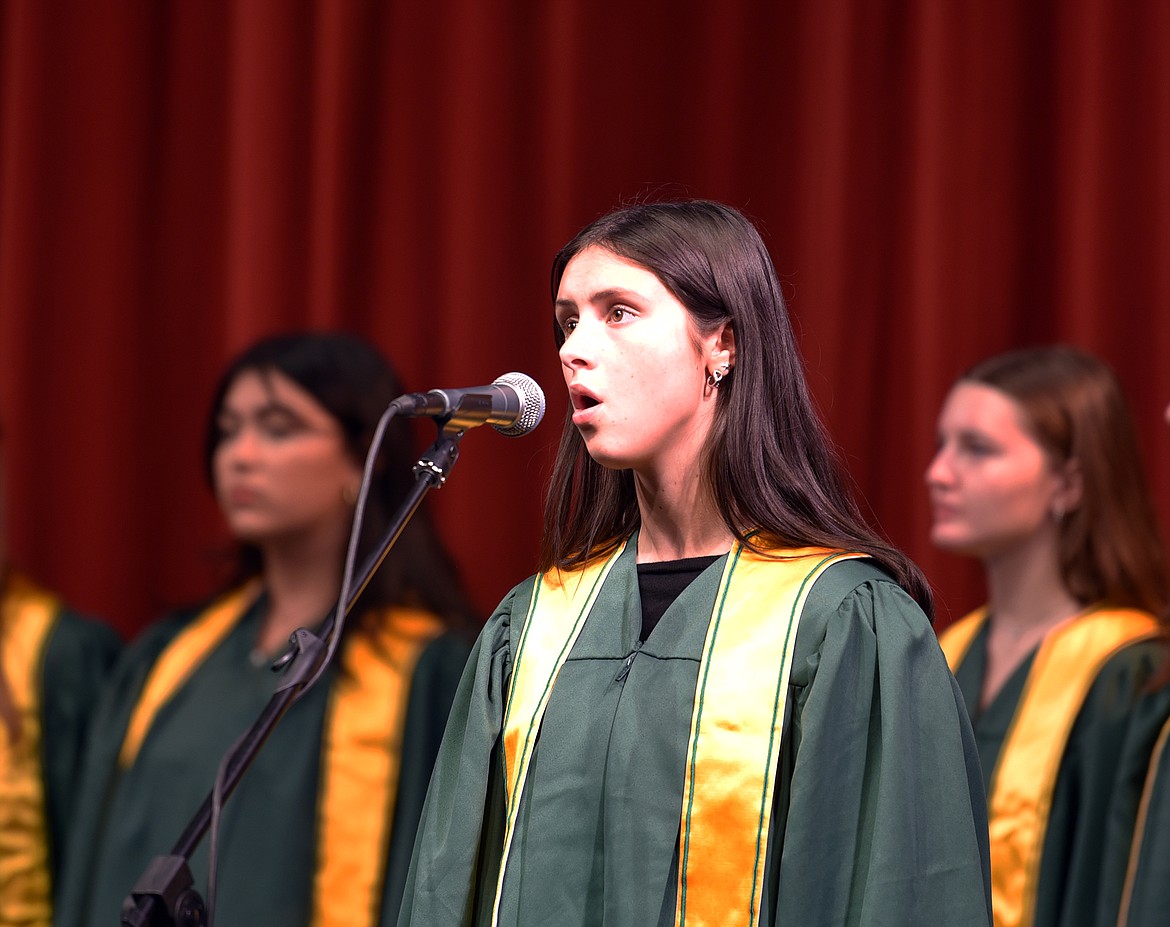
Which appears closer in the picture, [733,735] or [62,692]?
[733,735]

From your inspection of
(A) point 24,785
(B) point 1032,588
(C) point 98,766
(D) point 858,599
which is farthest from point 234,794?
(D) point 858,599

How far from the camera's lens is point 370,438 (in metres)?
3.62

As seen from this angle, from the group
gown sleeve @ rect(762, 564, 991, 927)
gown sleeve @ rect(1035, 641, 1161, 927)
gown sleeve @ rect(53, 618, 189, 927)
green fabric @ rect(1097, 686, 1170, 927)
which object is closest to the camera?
gown sleeve @ rect(762, 564, 991, 927)

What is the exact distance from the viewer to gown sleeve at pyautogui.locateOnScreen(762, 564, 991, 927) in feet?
5.51

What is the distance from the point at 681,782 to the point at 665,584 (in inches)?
10.2

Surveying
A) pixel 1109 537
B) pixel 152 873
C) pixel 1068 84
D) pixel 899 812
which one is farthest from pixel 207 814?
pixel 1068 84

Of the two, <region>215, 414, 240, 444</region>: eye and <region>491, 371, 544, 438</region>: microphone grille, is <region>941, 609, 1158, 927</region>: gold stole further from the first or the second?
<region>215, 414, 240, 444</region>: eye

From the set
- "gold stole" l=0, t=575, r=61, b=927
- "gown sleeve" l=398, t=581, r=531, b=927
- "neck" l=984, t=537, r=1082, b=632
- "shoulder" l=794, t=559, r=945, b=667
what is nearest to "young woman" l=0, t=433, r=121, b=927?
"gold stole" l=0, t=575, r=61, b=927

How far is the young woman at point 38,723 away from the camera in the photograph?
3605 millimetres

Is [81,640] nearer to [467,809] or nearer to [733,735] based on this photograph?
[467,809]

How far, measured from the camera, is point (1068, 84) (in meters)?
3.72

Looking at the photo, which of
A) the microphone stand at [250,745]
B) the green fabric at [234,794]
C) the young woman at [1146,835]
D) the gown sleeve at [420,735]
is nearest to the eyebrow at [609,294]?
the microphone stand at [250,745]

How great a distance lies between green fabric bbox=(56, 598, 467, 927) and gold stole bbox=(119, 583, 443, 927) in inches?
0.9

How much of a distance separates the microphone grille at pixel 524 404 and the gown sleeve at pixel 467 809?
10.3 inches
